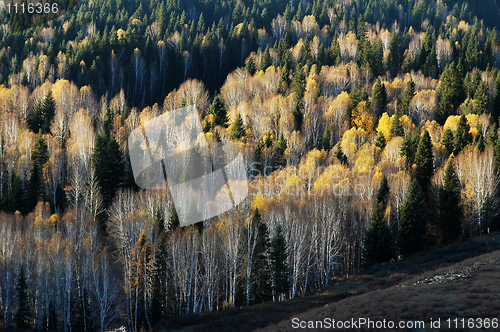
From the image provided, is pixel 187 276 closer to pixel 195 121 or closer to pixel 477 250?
pixel 477 250

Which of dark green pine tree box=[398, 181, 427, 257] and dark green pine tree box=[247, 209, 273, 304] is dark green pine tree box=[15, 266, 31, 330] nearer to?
dark green pine tree box=[247, 209, 273, 304]

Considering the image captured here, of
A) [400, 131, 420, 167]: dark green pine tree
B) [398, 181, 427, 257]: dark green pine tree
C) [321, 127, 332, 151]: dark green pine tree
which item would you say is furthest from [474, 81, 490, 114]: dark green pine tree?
[398, 181, 427, 257]: dark green pine tree

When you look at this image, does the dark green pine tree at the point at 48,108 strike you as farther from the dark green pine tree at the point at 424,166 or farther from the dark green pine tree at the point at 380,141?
the dark green pine tree at the point at 424,166

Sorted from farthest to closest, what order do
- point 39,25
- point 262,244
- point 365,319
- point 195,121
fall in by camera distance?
point 39,25, point 195,121, point 262,244, point 365,319

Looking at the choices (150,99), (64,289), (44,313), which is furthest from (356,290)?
(150,99)

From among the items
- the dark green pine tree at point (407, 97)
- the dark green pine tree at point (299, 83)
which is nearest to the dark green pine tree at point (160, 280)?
the dark green pine tree at point (299, 83)
